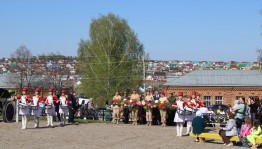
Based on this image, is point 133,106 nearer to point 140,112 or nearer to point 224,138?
point 140,112

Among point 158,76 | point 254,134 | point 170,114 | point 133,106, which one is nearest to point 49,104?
point 133,106

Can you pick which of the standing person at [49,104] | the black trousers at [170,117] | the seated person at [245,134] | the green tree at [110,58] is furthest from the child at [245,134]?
the green tree at [110,58]

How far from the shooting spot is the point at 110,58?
6144 cm

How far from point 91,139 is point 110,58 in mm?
42680

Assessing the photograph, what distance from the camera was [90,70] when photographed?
6250 centimetres

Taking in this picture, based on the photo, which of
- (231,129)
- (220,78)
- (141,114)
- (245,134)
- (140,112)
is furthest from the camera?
(220,78)

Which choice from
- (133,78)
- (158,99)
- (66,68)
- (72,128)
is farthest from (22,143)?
(66,68)

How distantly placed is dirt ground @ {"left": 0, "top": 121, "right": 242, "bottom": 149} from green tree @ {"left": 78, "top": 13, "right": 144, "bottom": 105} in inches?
1468

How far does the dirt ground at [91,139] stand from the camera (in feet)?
55.8

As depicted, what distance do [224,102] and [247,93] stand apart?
A: 3.14 m

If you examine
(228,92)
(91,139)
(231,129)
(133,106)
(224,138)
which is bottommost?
(91,139)

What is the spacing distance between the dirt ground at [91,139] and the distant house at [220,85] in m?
41.8

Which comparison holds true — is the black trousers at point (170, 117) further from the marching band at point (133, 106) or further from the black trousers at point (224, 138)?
the black trousers at point (224, 138)

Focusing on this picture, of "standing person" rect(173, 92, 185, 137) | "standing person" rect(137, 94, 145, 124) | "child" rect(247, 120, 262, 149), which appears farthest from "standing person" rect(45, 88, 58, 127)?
"child" rect(247, 120, 262, 149)
